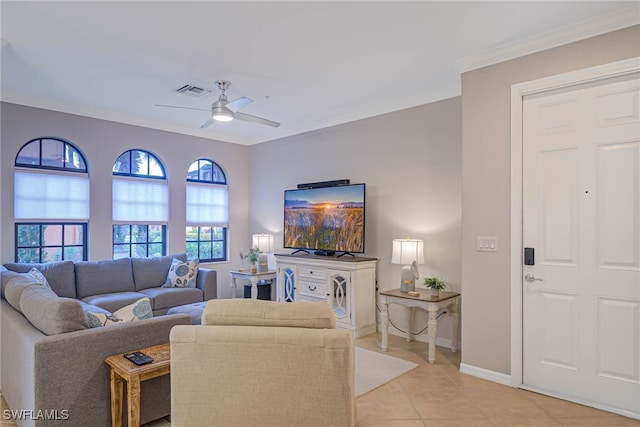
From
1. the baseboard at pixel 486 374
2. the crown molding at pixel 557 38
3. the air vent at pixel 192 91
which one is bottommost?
the baseboard at pixel 486 374

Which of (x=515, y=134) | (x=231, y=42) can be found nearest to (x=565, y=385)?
(x=515, y=134)

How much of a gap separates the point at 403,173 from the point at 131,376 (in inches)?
136

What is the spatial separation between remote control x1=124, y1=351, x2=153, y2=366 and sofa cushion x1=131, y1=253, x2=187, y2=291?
2.91m

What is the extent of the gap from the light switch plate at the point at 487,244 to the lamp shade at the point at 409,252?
805 millimetres

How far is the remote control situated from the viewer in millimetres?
2115

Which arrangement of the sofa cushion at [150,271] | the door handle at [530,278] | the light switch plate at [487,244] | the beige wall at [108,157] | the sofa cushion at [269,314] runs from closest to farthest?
the sofa cushion at [269,314] < the door handle at [530,278] < the light switch plate at [487,244] < the beige wall at [108,157] < the sofa cushion at [150,271]

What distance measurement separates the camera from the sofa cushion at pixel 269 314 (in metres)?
1.86

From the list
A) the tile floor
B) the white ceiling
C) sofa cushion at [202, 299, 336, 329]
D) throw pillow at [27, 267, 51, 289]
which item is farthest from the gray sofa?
the white ceiling

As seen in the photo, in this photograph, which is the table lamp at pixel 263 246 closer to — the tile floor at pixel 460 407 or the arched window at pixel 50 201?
the arched window at pixel 50 201

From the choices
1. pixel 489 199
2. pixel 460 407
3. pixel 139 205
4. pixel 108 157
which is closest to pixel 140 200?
pixel 139 205

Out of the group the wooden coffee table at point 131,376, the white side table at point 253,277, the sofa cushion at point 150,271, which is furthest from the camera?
the white side table at point 253,277

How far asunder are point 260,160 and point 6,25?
154 inches

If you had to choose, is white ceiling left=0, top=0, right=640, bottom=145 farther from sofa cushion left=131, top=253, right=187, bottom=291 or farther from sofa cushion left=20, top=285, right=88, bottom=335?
sofa cushion left=131, top=253, right=187, bottom=291

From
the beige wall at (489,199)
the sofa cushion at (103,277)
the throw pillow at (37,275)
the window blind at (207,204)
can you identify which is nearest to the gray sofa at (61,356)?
the throw pillow at (37,275)
